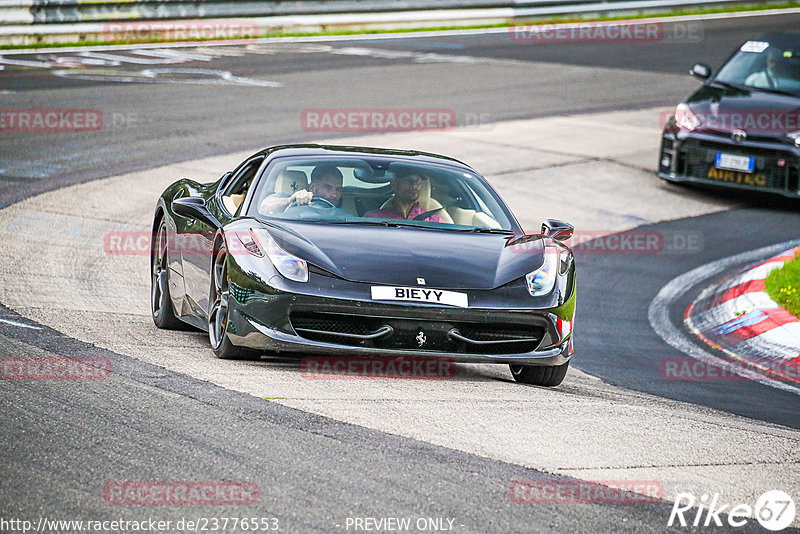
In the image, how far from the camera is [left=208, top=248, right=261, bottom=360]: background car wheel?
684 centimetres

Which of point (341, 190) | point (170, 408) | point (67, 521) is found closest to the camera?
point (67, 521)

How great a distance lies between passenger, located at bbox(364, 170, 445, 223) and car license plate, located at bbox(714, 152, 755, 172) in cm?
740

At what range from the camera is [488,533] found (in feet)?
14.0

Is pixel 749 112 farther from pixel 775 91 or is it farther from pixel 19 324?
pixel 19 324

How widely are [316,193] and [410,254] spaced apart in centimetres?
100

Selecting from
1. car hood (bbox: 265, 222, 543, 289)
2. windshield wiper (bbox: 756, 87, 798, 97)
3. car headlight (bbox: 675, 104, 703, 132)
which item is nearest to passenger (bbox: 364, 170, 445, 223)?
car hood (bbox: 265, 222, 543, 289)

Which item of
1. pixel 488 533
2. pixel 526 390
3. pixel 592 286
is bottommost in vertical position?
pixel 592 286

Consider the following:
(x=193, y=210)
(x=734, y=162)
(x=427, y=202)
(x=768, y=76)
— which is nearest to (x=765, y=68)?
(x=768, y=76)

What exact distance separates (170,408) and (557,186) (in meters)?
10.0

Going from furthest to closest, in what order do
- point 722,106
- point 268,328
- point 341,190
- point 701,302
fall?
point 722,106 < point 701,302 < point 341,190 < point 268,328

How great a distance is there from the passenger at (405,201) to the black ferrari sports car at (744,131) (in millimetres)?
7426

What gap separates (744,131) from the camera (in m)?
14.2

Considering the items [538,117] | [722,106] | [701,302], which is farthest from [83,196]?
[538,117]

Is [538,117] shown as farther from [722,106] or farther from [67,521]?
[67,521]
